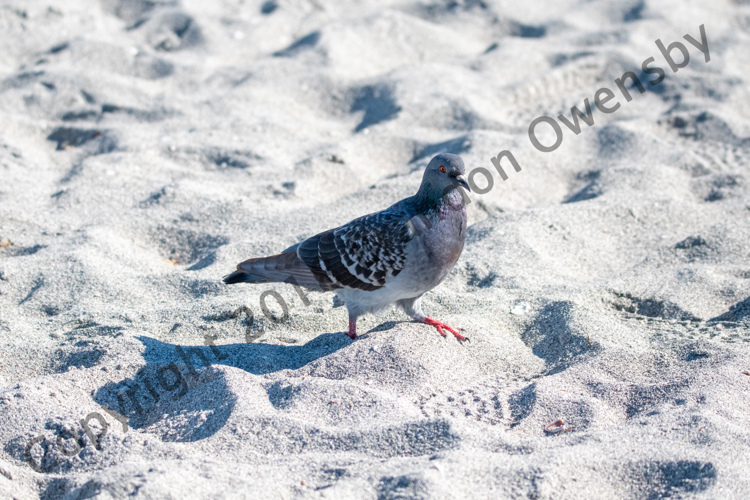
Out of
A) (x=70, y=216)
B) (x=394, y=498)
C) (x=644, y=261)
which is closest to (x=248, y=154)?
(x=70, y=216)

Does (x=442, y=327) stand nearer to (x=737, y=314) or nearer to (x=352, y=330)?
(x=352, y=330)

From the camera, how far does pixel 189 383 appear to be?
332 centimetres

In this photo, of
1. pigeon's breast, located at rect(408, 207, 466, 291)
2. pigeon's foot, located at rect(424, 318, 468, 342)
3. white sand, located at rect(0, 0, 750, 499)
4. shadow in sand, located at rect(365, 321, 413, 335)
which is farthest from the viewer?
shadow in sand, located at rect(365, 321, 413, 335)

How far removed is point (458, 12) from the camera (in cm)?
857

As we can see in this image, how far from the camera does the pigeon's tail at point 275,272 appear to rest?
12.4ft

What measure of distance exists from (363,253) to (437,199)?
1.59 feet

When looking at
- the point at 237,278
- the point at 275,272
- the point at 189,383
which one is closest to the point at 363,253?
the point at 275,272

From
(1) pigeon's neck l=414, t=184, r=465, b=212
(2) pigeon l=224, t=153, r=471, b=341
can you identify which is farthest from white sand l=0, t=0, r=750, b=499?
(1) pigeon's neck l=414, t=184, r=465, b=212

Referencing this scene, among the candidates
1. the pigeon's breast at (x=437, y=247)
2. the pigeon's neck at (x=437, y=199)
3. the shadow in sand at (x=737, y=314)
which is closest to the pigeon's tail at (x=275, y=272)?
the pigeon's breast at (x=437, y=247)

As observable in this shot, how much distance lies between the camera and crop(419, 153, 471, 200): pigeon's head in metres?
3.55

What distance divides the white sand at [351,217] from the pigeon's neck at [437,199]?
67cm

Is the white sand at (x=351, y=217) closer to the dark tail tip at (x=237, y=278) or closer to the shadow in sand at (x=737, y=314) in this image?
the shadow in sand at (x=737, y=314)

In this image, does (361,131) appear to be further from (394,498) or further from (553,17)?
(394,498)

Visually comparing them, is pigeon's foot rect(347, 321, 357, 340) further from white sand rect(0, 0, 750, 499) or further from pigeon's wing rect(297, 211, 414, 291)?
pigeon's wing rect(297, 211, 414, 291)
